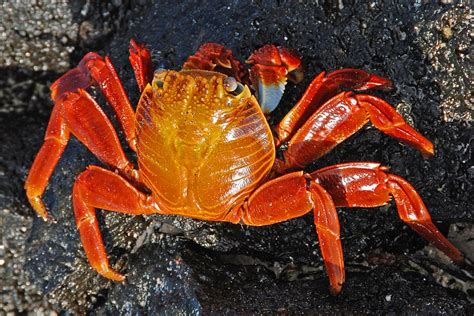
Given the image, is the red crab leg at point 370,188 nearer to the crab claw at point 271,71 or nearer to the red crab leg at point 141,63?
the crab claw at point 271,71

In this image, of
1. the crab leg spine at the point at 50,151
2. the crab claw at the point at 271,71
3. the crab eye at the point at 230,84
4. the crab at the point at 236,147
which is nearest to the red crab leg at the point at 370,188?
the crab at the point at 236,147

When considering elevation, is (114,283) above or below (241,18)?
below

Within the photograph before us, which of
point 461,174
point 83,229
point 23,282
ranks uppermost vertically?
point 461,174

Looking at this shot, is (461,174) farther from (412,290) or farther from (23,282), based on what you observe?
(23,282)

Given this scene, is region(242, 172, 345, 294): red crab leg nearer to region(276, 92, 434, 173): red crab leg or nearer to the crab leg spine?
region(276, 92, 434, 173): red crab leg

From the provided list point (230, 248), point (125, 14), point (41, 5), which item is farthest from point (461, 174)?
point (41, 5)
